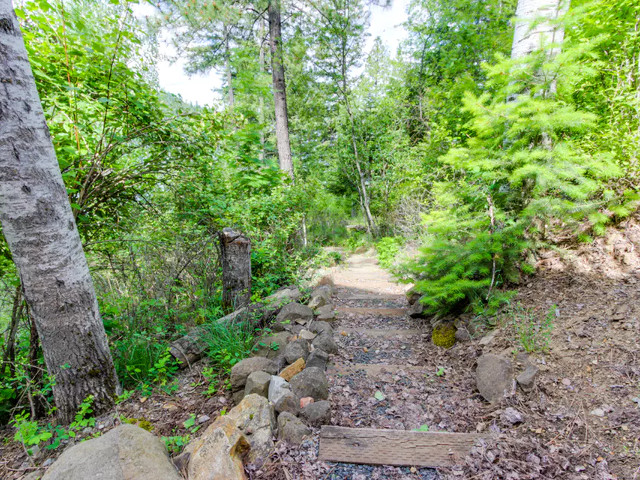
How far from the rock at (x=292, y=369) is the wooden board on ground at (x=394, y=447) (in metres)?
0.62

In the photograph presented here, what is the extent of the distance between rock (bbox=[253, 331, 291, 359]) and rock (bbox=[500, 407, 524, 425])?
193cm

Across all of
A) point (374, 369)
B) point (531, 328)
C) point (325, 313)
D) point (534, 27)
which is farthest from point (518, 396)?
point (534, 27)

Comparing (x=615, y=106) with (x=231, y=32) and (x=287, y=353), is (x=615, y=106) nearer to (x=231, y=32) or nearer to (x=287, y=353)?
(x=287, y=353)

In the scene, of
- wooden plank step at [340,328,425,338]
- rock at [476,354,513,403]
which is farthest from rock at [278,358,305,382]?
rock at [476,354,513,403]

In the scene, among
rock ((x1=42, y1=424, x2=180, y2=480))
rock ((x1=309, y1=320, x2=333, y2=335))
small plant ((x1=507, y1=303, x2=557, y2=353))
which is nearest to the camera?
rock ((x1=42, y1=424, x2=180, y2=480))

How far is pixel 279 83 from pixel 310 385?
7184 millimetres

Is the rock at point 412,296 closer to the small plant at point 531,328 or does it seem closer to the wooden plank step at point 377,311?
the wooden plank step at point 377,311

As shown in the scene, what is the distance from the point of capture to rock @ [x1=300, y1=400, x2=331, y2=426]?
1.91 meters

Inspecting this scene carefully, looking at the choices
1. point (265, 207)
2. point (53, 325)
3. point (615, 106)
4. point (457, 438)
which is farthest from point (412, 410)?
point (615, 106)

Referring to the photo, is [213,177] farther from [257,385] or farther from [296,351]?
[257,385]

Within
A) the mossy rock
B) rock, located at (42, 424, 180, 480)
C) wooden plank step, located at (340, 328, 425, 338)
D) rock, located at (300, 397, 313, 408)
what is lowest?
wooden plank step, located at (340, 328, 425, 338)

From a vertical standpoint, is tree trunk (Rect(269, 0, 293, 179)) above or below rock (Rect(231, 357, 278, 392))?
above

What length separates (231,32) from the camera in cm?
742

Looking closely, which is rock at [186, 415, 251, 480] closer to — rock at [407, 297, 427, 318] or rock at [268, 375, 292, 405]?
rock at [268, 375, 292, 405]
